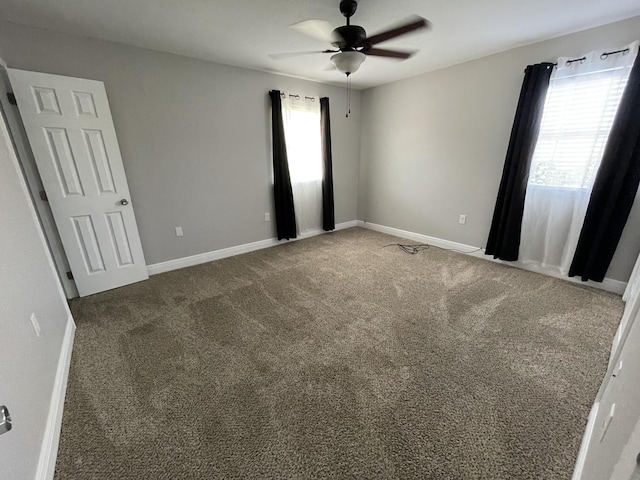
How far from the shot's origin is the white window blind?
2312 millimetres

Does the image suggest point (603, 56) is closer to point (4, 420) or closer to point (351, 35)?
point (351, 35)

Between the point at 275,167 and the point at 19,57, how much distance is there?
249 cm

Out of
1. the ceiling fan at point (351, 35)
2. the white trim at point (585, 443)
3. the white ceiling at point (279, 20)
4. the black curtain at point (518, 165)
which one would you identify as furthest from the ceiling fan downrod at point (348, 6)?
the white trim at point (585, 443)

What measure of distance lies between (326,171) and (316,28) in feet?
8.36

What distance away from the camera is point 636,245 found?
2.37 meters

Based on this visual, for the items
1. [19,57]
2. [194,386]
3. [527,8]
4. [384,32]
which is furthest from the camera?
[19,57]

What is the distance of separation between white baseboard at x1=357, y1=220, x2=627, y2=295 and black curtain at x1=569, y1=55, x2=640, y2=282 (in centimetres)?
12

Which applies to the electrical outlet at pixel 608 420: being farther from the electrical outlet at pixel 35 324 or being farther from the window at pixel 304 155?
the window at pixel 304 155

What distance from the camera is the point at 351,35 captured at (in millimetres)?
1846

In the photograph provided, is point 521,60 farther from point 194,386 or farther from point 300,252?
point 194,386

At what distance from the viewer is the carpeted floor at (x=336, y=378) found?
120 cm

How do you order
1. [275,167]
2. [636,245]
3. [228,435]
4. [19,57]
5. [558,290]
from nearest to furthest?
1. [228,435]
2. [19,57]
3. [636,245]
4. [558,290]
5. [275,167]

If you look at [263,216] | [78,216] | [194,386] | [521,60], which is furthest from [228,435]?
[521,60]

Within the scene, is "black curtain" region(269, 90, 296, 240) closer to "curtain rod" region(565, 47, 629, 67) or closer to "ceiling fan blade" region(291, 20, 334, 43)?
"ceiling fan blade" region(291, 20, 334, 43)
